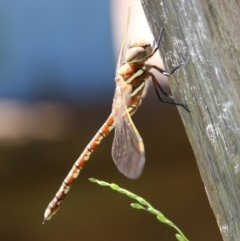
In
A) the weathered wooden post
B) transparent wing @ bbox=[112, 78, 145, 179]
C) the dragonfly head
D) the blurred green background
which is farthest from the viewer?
the blurred green background

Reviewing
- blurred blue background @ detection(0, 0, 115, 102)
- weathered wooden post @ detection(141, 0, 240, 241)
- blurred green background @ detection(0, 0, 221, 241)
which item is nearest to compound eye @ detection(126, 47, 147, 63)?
weathered wooden post @ detection(141, 0, 240, 241)

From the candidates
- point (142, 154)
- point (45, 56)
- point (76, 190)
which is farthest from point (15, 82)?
point (142, 154)

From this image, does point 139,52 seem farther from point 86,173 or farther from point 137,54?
point 86,173

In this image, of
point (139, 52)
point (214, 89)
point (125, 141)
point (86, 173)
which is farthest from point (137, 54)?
point (86, 173)

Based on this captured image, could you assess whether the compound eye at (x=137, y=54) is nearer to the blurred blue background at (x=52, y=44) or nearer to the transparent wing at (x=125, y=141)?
the transparent wing at (x=125, y=141)

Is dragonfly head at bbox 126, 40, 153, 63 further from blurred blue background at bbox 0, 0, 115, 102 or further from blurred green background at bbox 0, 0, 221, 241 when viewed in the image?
blurred blue background at bbox 0, 0, 115, 102

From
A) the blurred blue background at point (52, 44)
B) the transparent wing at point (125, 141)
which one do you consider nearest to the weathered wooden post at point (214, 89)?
the transparent wing at point (125, 141)

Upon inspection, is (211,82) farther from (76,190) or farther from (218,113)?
(76,190)
